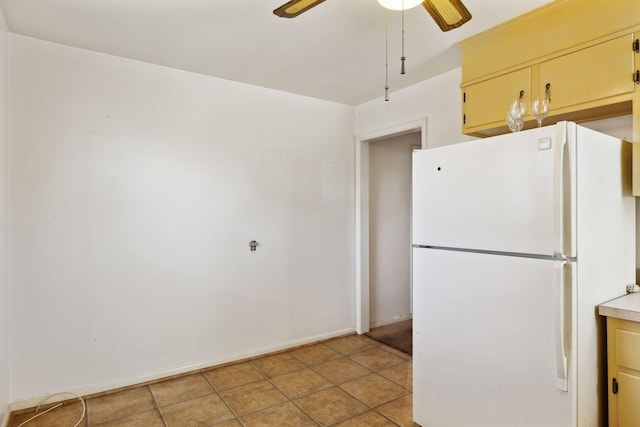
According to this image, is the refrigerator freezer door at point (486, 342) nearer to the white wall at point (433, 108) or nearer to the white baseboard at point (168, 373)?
the white wall at point (433, 108)

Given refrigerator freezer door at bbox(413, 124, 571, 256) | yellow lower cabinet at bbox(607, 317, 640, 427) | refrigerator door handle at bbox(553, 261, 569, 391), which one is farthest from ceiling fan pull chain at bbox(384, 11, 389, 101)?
yellow lower cabinet at bbox(607, 317, 640, 427)

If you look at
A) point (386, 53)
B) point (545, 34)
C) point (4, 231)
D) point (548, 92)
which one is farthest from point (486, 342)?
point (4, 231)

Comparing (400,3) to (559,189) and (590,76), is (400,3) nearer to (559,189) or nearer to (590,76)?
(559,189)

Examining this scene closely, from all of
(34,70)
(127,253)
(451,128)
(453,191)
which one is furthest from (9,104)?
(451,128)

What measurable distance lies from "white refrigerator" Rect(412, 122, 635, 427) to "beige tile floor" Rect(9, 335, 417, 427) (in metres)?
0.52

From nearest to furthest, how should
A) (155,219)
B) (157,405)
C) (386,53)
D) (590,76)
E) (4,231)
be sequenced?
(590,76)
(4,231)
(157,405)
(386,53)
(155,219)

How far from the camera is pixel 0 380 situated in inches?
83.1

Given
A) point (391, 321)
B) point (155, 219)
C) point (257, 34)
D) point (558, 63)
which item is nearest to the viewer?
point (558, 63)

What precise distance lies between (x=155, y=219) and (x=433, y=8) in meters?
2.37

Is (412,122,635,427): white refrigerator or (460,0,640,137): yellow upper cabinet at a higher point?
(460,0,640,137): yellow upper cabinet

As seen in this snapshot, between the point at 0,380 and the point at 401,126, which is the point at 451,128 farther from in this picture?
the point at 0,380

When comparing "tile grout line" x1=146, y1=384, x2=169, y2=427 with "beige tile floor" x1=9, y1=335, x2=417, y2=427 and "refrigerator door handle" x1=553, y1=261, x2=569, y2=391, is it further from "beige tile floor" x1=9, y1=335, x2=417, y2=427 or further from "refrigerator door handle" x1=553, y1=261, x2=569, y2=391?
"refrigerator door handle" x1=553, y1=261, x2=569, y2=391

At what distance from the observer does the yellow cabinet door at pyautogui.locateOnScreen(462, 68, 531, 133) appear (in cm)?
217

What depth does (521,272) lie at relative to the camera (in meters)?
1.63
